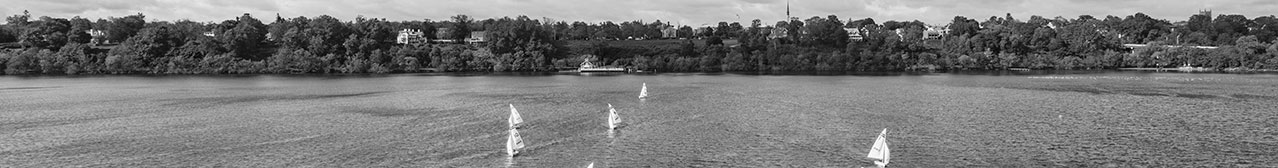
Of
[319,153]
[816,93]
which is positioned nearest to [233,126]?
[319,153]

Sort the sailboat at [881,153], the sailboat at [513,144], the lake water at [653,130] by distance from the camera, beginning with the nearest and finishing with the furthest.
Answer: the sailboat at [881,153] < the lake water at [653,130] < the sailboat at [513,144]

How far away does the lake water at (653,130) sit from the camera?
154 feet

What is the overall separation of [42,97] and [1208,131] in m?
99.2

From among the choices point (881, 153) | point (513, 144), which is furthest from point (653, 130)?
point (881, 153)

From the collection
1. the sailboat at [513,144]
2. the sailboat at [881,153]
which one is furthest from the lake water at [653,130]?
the sailboat at [881,153]

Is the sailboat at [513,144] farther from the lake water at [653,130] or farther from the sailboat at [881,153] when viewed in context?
the sailboat at [881,153]

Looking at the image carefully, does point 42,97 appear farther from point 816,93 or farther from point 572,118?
point 816,93

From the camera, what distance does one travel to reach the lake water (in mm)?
47062

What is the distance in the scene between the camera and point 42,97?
321 ft

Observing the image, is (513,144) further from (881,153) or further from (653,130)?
(881,153)

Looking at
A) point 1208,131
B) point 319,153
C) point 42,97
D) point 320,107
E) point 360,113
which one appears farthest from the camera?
point 42,97

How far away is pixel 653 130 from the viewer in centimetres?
6044

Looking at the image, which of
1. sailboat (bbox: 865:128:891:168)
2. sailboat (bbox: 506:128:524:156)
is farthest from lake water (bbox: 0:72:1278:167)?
sailboat (bbox: 865:128:891:168)

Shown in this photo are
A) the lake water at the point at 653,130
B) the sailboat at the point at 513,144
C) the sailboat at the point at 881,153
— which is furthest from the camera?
the sailboat at the point at 513,144
